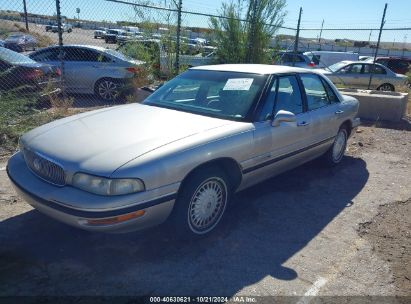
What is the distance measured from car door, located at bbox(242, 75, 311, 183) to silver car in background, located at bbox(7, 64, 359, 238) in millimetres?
12

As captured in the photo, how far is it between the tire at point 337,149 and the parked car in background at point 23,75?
5.75 m

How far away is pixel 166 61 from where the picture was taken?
974cm

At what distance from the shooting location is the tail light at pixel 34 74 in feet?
26.3

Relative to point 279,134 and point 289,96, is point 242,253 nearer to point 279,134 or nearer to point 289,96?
point 279,134

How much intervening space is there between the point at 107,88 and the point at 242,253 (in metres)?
7.60

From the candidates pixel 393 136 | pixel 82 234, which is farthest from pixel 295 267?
pixel 393 136

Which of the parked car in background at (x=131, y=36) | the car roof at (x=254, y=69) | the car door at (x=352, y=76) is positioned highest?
the parked car in background at (x=131, y=36)

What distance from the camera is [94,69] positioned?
9.79 meters

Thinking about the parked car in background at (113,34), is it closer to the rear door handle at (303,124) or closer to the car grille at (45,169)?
the rear door handle at (303,124)

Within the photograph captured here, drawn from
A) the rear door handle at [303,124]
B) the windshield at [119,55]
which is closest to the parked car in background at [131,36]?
the windshield at [119,55]

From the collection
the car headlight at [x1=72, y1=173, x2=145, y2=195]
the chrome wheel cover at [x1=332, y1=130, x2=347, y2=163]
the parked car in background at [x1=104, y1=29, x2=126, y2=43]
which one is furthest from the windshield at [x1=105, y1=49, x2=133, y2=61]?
the car headlight at [x1=72, y1=173, x2=145, y2=195]

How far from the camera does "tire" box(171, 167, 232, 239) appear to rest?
10.9ft

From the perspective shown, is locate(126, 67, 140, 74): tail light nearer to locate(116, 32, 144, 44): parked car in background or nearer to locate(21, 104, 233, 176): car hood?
locate(116, 32, 144, 44): parked car in background

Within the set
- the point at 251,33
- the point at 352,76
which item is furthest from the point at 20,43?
→ the point at 352,76
